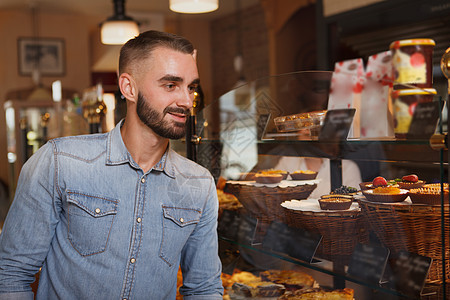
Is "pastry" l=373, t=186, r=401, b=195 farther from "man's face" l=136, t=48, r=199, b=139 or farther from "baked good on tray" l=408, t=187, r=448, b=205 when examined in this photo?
"man's face" l=136, t=48, r=199, b=139

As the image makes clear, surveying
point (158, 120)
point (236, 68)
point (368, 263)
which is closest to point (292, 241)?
point (368, 263)

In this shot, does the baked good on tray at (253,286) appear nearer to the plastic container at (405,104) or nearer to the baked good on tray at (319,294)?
the baked good on tray at (319,294)

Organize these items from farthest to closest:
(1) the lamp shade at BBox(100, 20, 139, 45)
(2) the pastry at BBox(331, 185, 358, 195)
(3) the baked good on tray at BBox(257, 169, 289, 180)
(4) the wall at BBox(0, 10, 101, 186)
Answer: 1. (4) the wall at BBox(0, 10, 101, 186)
2. (1) the lamp shade at BBox(100, 20, 139, 45)
3. (3) the baked good on tray at BBox(257, 169, 289, 180)
4. (2) the pastry at BBox(331, 185, 358, 195)

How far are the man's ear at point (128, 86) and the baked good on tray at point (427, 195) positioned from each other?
71 cm

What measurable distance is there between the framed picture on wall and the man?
7.24 meters

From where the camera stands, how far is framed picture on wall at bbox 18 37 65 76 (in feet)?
26.3

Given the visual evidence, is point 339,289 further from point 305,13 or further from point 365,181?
point 305,13

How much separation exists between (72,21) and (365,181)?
7.93 meters

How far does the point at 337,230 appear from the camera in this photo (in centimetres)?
122

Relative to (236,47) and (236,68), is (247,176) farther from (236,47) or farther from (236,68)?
(236,47)

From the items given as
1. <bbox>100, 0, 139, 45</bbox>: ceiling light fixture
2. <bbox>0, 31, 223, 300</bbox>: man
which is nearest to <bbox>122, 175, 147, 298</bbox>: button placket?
<bbox>0, 31, 223, 300</bbox>: man

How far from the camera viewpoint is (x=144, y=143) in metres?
1.40

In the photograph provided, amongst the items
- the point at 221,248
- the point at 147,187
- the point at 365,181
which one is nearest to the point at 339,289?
the point at 365,181

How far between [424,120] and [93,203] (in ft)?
2.65
